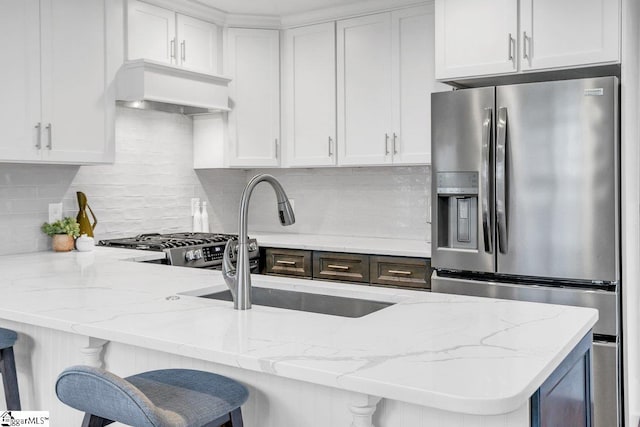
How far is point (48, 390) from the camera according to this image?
2.17 metres

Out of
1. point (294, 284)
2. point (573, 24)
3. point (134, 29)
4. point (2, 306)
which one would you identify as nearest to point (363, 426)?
point (294, 284)

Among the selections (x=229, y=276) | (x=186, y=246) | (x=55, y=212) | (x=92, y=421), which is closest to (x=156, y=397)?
(x=92, y=421)

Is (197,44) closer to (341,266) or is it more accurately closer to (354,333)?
(341,266)

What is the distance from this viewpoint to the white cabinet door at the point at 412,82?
12.0 feet

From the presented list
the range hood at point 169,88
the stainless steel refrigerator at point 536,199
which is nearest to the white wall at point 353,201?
the range hood at point 169,88

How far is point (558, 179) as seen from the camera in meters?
2.78

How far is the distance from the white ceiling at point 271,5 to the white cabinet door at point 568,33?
131cm

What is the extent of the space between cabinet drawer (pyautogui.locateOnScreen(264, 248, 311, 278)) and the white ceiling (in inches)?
63.6

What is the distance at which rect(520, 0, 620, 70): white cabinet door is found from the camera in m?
2.76

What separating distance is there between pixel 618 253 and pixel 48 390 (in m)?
2.41

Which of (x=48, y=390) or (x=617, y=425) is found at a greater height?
(x=48, y=390)

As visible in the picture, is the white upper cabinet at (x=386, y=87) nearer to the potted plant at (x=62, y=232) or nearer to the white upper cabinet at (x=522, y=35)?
the white upper cabinet at (x=522, y=35)

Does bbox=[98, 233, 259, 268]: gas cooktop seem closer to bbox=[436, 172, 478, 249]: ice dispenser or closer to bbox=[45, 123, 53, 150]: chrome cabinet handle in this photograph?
bbox=[45, 123, 53, 150]: chrome cabinet handle

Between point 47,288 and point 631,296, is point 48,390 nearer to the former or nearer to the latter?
point 47,288
